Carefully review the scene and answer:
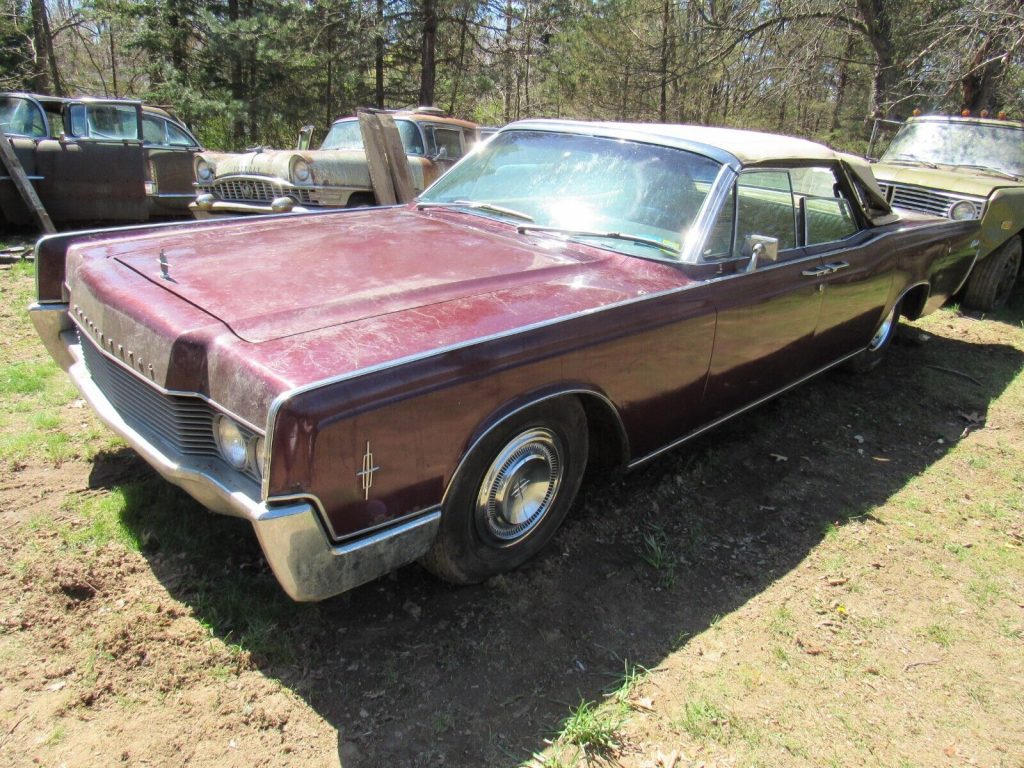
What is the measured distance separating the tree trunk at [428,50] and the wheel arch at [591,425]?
1675 centimetres

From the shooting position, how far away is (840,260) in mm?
3842

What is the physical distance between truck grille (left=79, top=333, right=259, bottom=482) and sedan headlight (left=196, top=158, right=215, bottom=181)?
5878mm

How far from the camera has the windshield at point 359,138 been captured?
27.1ft

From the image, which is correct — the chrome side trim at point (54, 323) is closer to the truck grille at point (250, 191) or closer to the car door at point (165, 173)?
the truck grille at point (250, 191)

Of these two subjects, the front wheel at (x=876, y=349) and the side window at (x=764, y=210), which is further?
the front wheel at (x=876, y=349)

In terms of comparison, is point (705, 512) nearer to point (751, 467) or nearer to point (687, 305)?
point (751, 467)

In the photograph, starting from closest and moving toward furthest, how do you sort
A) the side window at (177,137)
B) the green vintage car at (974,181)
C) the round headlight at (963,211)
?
the round headlight at (963,211), the green vintage car at (974,181), the side window at (177,137)

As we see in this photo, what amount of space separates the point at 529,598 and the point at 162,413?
4.69 ft

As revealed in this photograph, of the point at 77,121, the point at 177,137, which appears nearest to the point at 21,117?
the point at 77,121

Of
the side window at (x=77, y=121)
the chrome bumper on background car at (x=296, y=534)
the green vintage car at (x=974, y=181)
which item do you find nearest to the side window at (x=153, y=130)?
the side window at (x=77, y=121)

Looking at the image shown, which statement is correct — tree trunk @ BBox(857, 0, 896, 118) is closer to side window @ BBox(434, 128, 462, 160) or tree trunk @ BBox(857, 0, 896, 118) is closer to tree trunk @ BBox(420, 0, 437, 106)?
side window @ BBox(434, 128, 462, 160)

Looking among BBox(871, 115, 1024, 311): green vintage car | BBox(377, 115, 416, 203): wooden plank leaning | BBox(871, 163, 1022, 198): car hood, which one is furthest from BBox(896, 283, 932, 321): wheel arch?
BBox(377, 115, 416, 203): wooden plank leaning

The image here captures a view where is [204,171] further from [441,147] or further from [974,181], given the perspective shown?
[974,181]

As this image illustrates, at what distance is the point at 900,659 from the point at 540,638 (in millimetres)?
1305
